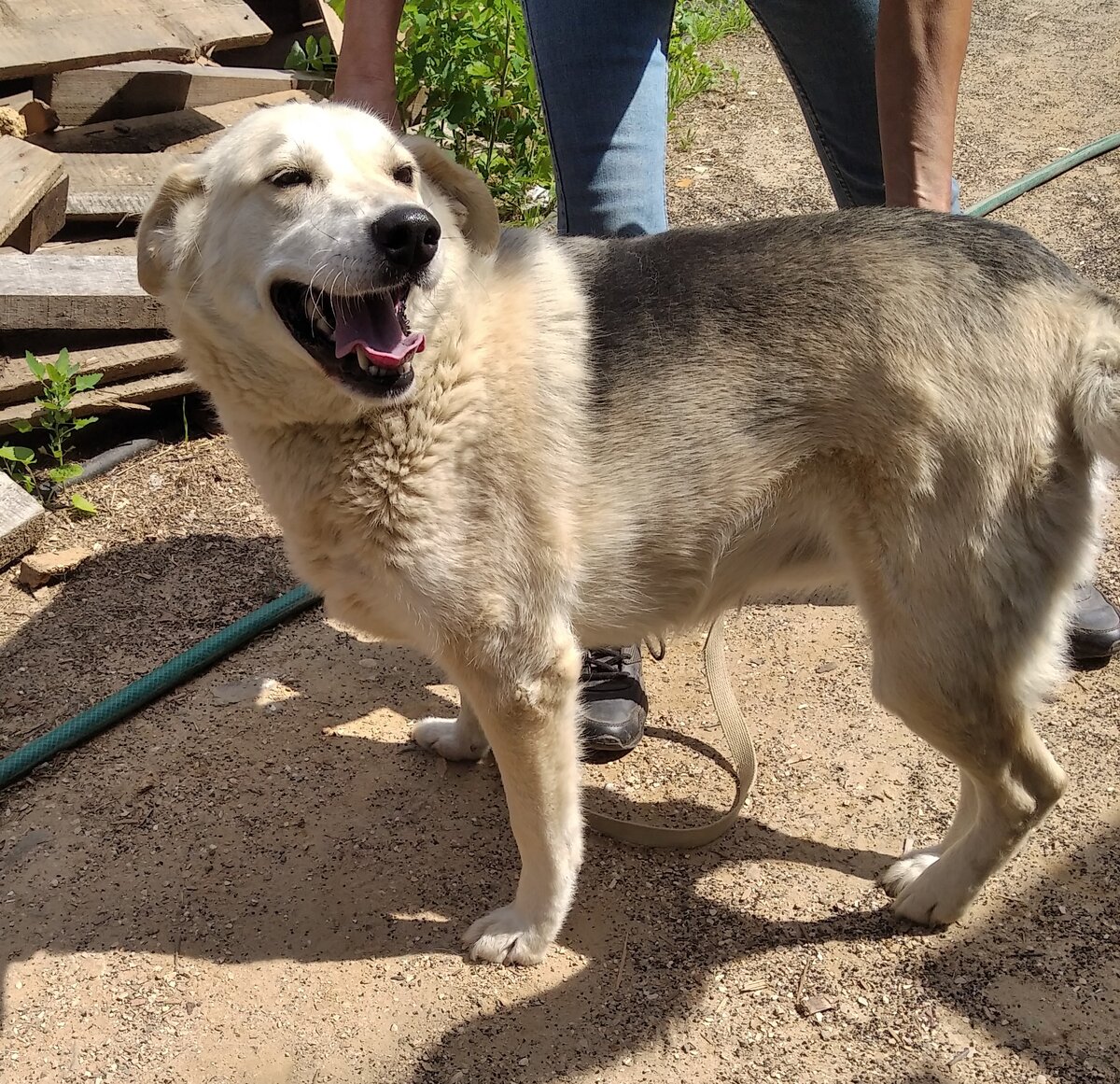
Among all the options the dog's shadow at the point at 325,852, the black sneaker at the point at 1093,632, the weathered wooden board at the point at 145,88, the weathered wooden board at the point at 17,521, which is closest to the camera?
the dog's shadow at the point at 325,852

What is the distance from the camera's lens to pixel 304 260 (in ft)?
6.60

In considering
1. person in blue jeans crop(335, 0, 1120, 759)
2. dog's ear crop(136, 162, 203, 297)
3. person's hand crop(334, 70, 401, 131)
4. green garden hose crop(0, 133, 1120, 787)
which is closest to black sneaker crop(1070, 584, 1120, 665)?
person in blue jeans crop(335, 0, 1120, 759)

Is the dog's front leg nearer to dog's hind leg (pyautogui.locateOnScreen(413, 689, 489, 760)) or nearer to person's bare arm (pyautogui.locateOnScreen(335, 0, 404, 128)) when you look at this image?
dog's hind leg (pyautogui.locateOnScreen(413, 689, 489, 760))

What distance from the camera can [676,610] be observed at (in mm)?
2412

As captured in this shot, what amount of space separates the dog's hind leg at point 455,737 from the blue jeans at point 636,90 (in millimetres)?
1394

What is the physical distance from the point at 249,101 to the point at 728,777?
3.88 metres

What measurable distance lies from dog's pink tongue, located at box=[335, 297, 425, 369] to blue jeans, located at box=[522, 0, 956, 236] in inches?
41.7

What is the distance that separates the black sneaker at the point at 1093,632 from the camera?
120 inches

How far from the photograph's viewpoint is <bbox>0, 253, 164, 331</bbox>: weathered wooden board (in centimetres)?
374

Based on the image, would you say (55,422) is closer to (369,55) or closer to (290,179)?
(369,55)

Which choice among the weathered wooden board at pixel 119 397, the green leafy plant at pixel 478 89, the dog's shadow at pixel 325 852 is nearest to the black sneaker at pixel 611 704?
the dog's shadow at pixel 325 852

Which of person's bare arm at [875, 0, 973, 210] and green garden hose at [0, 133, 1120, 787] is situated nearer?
person's bare arm at [875, 0, 973, 210]

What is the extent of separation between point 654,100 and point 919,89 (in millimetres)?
742

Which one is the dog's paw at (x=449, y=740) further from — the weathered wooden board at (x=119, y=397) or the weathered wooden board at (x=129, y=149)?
the weathered wooden board at (x=129, y=149)
